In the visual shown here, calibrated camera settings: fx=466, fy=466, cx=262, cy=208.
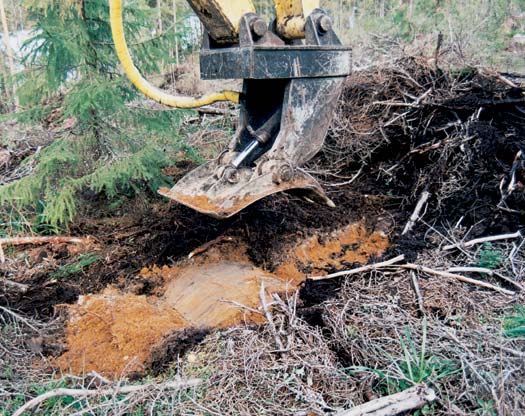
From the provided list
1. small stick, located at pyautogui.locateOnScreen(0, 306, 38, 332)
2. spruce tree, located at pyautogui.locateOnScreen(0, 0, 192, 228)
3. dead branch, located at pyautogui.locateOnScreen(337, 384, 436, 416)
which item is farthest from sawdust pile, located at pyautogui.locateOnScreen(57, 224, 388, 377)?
spruce tree, located at pyautogui.locateOnScreen(0, 0, 192, 228)

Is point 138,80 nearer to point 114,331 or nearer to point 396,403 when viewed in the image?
point 114,331

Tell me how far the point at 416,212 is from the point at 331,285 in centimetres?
111

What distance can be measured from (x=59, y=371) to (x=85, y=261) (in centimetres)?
108

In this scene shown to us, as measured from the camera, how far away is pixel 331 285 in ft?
8.97

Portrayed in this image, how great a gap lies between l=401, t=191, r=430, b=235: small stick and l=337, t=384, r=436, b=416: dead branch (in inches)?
65.7

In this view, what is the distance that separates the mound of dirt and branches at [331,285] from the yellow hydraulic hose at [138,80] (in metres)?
0.89

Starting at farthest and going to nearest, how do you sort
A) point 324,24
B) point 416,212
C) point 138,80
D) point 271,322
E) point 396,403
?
point 416,212 < point 138,80 < point 324,24 < point 271,322 < point 396,403

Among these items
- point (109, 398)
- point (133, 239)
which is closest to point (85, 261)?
point (133, 239)

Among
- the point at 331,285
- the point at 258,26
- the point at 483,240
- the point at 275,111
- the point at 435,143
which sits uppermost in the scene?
the point at 258,26

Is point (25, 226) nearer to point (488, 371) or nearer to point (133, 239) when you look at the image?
point (133, 239)

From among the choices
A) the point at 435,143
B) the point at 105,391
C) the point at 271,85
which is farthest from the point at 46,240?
the point at 435,143

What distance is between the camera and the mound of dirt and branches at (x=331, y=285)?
1968 millimetres

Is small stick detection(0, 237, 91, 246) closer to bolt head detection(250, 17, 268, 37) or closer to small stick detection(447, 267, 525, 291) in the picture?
bolt head detection(250, 17, 268, 37)

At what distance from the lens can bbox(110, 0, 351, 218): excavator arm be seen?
2.38m
